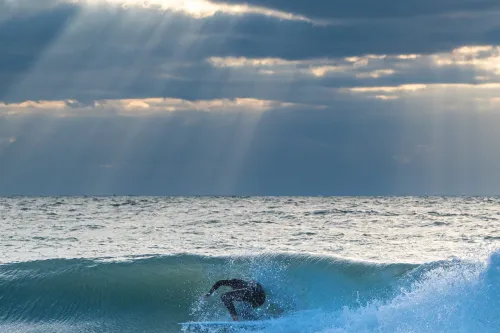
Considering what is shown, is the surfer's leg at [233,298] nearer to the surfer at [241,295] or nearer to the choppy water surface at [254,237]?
the surfer at [241,295]

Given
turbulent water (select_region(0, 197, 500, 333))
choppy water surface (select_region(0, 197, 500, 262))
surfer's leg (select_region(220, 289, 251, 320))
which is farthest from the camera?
choppy water surface (select_region(0, 197, 500, 262))

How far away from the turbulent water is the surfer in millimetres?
364

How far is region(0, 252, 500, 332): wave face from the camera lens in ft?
39.0

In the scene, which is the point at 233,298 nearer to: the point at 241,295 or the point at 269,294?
the point at 241,295

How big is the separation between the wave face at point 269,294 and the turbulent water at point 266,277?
26 mm

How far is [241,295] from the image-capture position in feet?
43.4

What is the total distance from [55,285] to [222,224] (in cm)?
1701

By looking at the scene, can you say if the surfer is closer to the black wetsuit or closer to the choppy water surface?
the black wetsuit

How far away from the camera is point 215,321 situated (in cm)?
1364

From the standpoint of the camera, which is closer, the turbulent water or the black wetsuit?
the turbulent water

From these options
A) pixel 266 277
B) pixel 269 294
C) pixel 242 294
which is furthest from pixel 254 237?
pixel 242 294

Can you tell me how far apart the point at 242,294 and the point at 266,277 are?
9.45 feet

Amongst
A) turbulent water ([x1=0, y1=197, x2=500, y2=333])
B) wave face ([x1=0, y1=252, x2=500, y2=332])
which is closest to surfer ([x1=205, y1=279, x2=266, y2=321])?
turbulent water ([x1=0, y1=197, x2=500, y2=333])

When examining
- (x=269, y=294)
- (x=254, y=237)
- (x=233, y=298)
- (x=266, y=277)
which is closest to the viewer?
(x=233, y=298)
